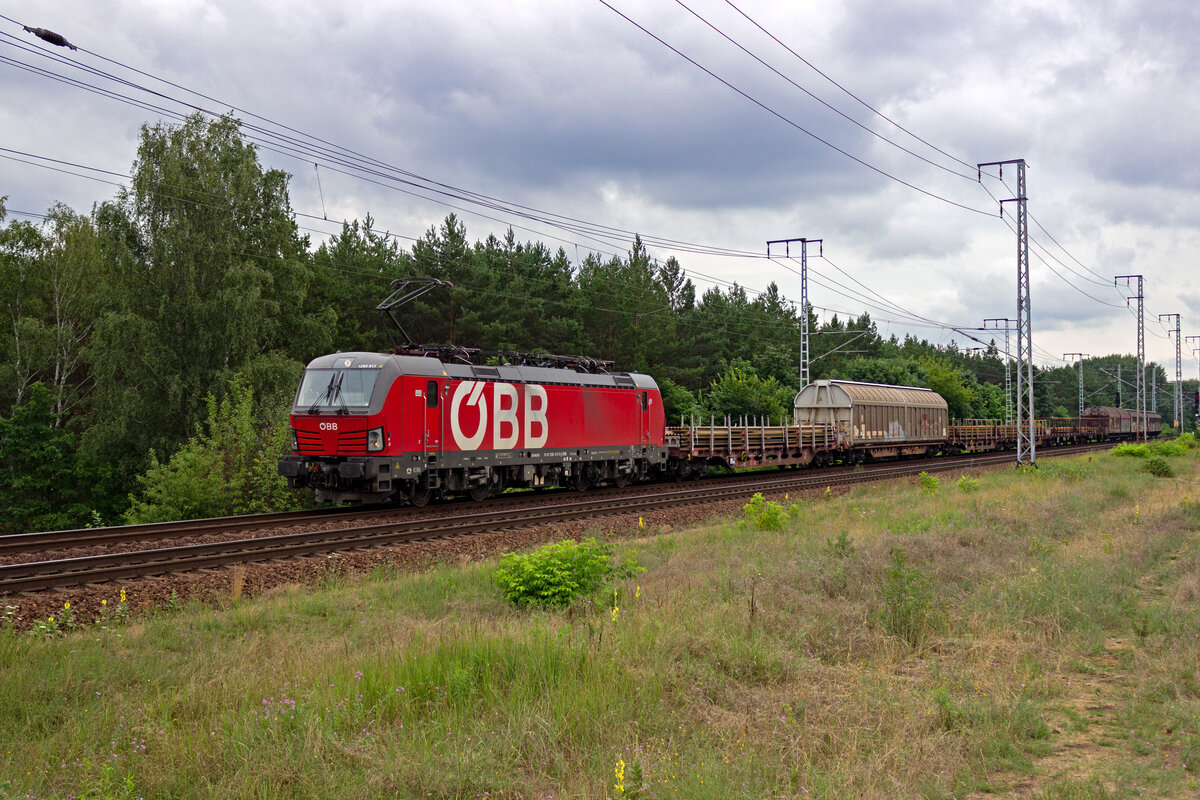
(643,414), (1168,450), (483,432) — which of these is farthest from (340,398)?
(1168,450)

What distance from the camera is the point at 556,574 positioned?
394 inches

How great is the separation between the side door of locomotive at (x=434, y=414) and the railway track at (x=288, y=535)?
1.63m

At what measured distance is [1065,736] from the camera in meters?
6.23

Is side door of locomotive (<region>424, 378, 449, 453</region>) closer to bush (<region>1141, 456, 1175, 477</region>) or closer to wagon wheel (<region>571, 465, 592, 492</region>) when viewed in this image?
wagon wheel (<region>571, 465, 592, 492</region>)

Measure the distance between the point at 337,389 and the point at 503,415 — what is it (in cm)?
463

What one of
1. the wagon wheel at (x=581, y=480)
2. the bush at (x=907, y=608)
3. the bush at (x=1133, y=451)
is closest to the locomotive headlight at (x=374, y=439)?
the wagon wheel at (x=581, y=480)

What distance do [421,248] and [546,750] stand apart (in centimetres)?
4475

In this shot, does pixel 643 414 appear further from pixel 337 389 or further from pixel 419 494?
pixel 337 389

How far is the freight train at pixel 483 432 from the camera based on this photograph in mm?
18172

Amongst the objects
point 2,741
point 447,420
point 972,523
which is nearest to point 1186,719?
point 2,741

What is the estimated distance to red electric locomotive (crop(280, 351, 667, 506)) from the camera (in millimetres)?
18094

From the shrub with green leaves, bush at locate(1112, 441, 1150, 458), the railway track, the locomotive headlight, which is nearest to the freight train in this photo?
the locomotive headlight

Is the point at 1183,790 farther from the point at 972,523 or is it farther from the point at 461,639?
the point at 972,523

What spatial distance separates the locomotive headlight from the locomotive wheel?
2141mm
